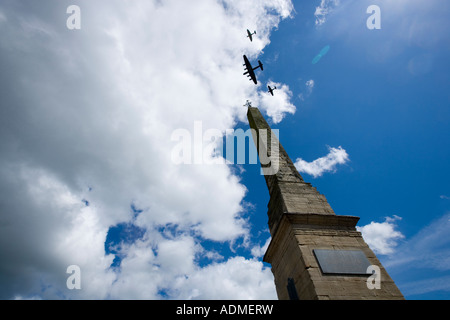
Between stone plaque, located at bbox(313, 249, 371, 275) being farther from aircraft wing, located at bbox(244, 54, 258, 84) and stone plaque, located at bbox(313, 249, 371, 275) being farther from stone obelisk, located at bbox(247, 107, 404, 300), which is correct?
aircraft wing, located at bbox(244, 54, 258, 84)

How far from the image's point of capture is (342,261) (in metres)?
5.64

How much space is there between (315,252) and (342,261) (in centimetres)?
73

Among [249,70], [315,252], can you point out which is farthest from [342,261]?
[249,70]

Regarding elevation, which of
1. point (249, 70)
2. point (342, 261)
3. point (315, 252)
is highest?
point (249, 70)

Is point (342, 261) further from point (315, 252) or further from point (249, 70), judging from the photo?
point (249, 70)

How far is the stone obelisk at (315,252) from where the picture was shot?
16.9ft

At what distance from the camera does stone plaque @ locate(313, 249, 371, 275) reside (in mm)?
5395

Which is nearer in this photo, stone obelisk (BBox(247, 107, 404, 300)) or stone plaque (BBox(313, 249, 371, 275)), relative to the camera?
stone obelisk (BBox(247, 107, 404, 300))

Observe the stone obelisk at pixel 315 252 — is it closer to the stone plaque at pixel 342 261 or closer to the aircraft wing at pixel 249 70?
the stone plaque at pixel 342 261

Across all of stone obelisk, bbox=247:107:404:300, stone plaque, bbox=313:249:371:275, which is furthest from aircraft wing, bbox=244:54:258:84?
stone plaque, bbox=313:249:371:275

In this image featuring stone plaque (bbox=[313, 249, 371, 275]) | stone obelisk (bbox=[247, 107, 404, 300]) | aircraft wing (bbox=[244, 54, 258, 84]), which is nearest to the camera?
stone obelisk (bbox=[247, 107, 404, 300])

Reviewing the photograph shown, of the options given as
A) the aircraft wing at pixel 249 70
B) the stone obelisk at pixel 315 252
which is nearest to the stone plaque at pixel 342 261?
the stone obelisk at pixel 315 252
